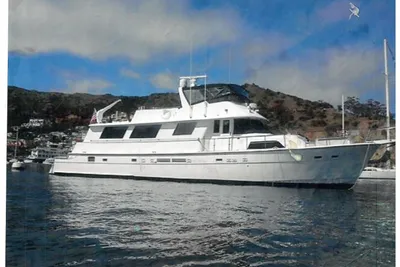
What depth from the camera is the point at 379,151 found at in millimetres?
2246

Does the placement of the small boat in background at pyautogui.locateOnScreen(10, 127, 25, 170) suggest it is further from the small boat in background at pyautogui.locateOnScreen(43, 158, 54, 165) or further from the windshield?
the windshield

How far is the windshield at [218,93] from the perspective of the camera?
2.16 m

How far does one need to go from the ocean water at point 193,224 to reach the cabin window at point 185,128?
325 mm

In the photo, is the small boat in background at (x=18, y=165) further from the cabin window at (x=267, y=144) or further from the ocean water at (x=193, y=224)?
the cabin window at (x=267, y=144)

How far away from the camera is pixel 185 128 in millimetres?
2295

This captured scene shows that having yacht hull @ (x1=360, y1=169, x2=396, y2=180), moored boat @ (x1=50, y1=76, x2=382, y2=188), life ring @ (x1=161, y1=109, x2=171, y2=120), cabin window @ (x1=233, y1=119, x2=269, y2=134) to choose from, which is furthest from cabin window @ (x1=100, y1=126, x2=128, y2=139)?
yacht hull @ (x1=360, y1=169, x2=396, y2=180)

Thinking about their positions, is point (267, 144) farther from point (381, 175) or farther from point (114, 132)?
point (114, 132)

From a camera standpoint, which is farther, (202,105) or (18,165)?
(202,105)

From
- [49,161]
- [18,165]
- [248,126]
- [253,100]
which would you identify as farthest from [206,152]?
[18,165]

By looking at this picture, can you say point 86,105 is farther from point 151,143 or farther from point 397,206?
point 397,206

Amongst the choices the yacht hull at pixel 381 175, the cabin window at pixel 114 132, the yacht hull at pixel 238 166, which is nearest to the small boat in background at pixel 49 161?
the yacht hull at pixel 238 166

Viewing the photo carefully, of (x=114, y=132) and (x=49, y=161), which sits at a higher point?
(x=114, y=132)

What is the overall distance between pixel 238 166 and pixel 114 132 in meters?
0.80

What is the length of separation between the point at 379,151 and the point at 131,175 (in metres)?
1.50
